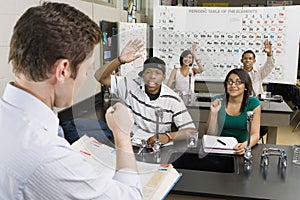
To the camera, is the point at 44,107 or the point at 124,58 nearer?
the point at 44,107

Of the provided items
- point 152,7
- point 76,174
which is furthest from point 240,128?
point 152,7

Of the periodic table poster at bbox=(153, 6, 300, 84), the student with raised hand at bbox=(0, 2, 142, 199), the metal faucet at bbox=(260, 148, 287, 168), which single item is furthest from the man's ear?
the periodic table poster at bbox=(153, 6, 300, 84)

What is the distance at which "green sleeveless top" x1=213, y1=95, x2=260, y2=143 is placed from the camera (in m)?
2.03

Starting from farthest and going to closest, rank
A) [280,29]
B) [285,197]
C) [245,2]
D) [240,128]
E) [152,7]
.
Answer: [245,2]
[152,7]
[280,29]
[240,128]
[285,197]

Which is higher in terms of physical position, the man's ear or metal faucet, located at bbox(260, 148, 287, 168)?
the man's ear

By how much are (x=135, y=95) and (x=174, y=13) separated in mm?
2824

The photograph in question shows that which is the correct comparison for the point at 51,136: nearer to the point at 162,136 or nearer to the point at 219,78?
the point at 162,136

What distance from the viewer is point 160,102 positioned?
5.02ft

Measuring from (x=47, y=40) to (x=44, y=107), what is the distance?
0.13 meters

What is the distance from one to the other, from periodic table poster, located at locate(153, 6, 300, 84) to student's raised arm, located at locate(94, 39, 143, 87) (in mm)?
2501

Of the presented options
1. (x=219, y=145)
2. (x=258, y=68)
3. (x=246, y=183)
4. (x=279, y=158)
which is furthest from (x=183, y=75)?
(x=258, y=68)

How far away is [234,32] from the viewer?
412 cm

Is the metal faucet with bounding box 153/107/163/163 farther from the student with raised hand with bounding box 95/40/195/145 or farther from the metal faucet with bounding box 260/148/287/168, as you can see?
the metal faucet with bounding box 260/148/287/168

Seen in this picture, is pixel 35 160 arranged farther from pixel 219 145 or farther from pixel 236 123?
pixel 236 123
